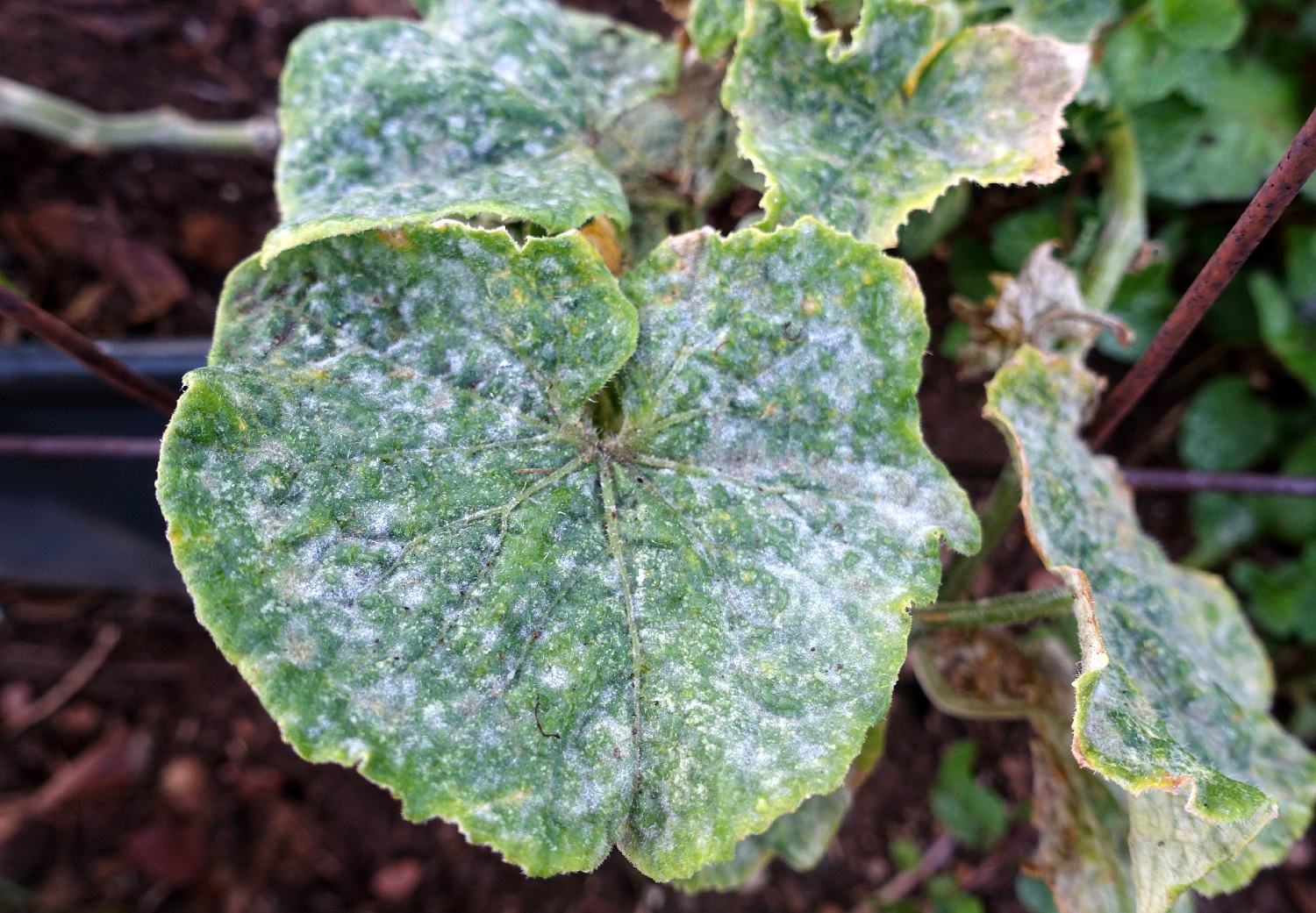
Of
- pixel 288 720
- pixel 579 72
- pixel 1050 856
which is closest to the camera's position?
pixel 288 720

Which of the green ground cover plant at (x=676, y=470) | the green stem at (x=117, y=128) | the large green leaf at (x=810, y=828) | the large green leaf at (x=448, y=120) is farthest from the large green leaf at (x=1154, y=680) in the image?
the green stem at (x=117, y=128)

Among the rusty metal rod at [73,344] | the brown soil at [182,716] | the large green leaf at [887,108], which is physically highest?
the large green leaf at [887,108]

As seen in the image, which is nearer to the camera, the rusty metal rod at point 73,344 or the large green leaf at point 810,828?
the rusty metal rod at point 73,344

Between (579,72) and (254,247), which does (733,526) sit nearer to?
(579,72)

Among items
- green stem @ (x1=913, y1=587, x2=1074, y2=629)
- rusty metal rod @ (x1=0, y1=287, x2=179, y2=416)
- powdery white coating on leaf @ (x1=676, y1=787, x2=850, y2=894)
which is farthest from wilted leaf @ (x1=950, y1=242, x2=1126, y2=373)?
rusty metal rod @ (x1=0, y1=287, x2=179, y2=416)

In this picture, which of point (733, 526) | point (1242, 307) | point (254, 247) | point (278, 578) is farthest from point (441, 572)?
point (1242, 307)

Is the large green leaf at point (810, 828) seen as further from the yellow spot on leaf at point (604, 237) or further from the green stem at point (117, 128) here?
the green stem at point (117, 128)
